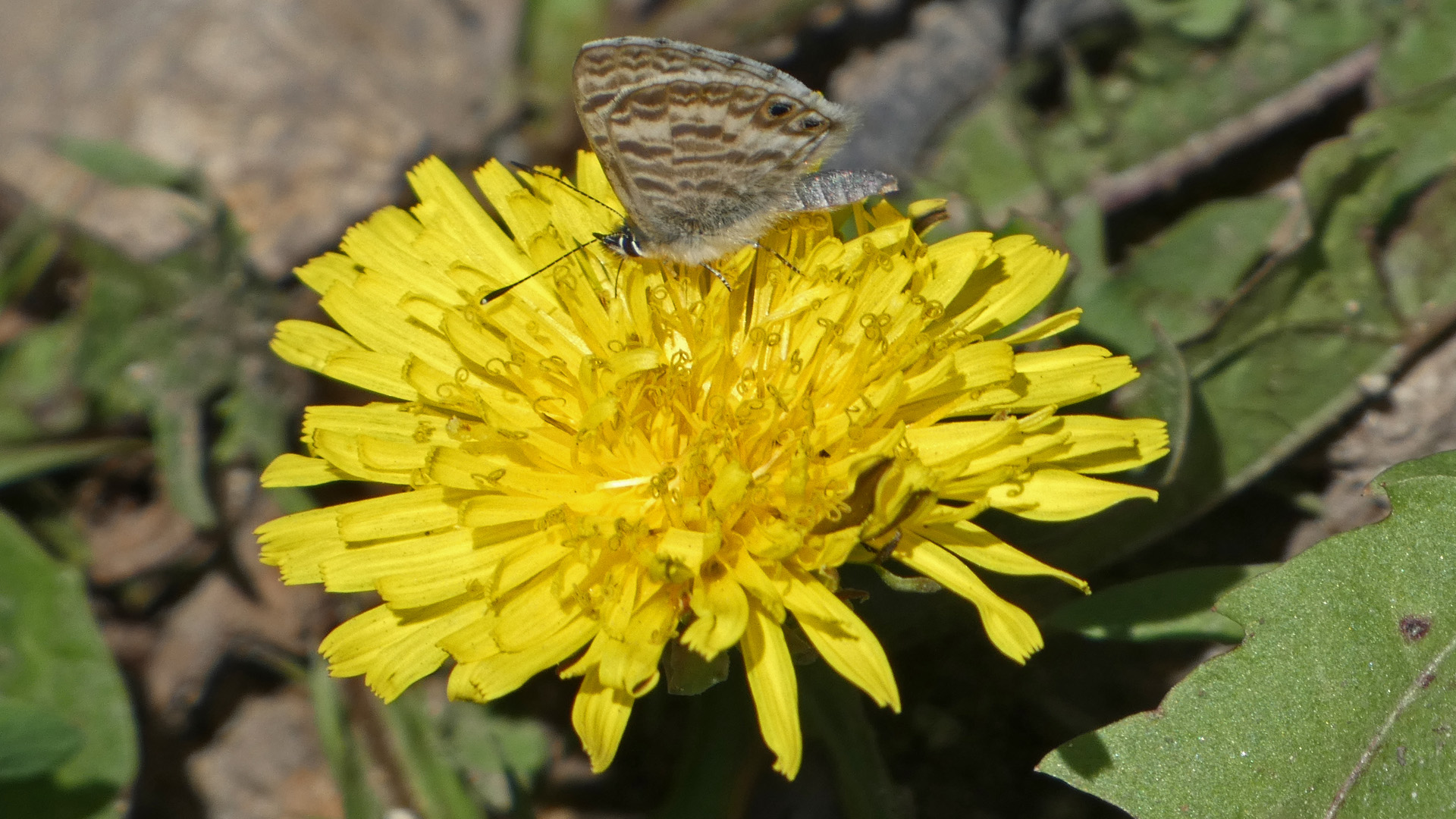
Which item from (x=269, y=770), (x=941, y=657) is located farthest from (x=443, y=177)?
(x=269, y=770)

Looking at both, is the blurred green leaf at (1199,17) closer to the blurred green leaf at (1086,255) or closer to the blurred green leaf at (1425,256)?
the blurred green leaf at (1086,255)

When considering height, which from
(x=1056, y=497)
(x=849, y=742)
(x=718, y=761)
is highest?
(x=1056, y=497)

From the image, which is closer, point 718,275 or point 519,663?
point 519,663

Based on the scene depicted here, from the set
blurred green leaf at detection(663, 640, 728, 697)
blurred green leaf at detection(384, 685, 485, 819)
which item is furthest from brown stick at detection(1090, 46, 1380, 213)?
blurred green leaf at detection(384, 685, 485, 819)

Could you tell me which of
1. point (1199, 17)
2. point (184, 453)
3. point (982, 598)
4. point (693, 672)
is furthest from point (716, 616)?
point (1199, 17)

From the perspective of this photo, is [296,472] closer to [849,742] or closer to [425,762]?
[425,762]

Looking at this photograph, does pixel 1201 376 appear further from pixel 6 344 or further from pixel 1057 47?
pixel 6 344

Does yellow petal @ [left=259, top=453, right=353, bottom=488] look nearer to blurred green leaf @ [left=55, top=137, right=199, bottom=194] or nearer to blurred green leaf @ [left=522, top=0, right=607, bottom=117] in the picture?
blurred green leaf @ [left=55, top=137, right=199, bottom=194]
